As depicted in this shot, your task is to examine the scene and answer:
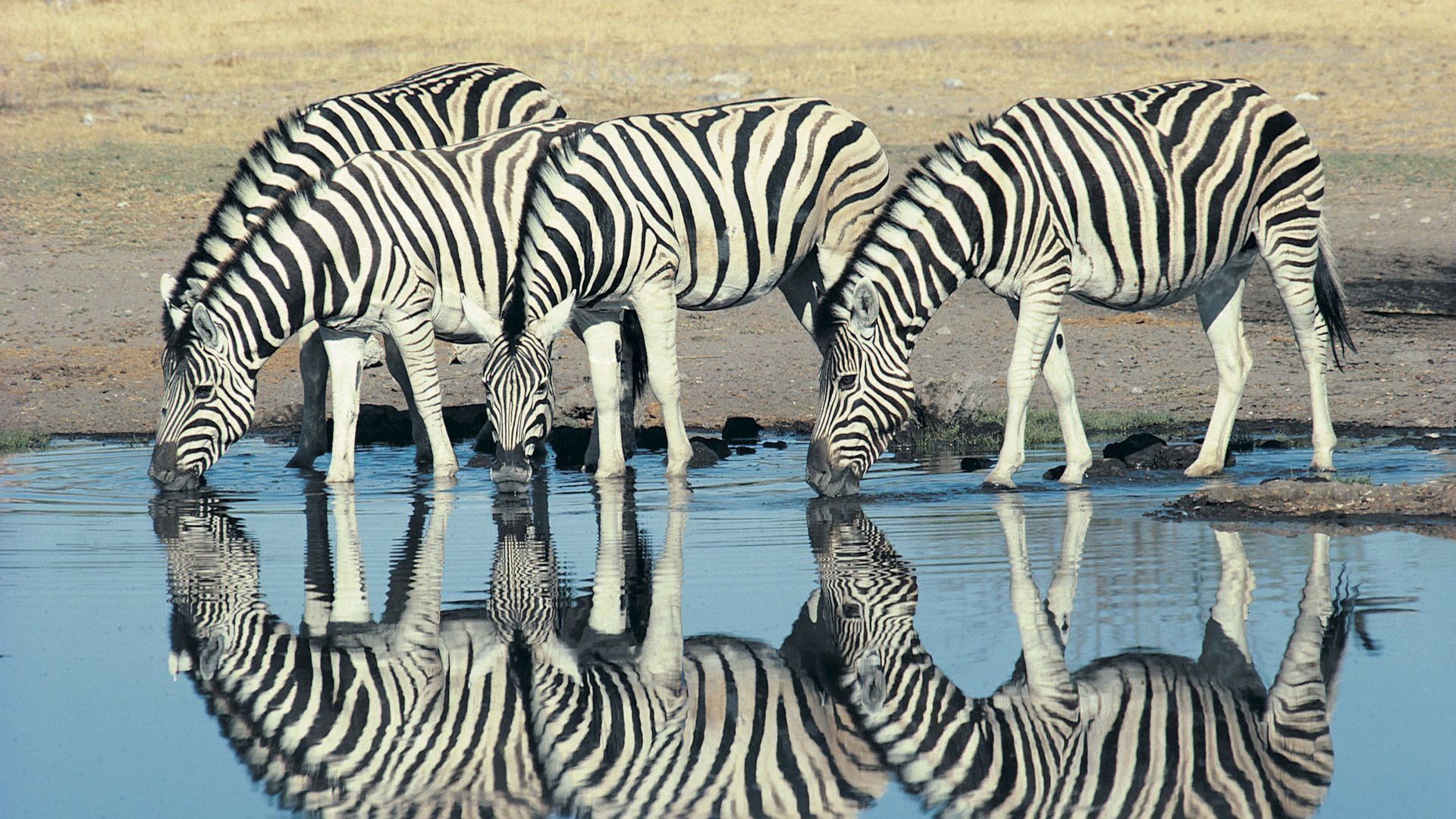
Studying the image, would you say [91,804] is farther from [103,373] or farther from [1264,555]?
[103,373]

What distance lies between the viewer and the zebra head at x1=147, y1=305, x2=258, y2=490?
9422mm

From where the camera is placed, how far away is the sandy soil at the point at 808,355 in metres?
12.4

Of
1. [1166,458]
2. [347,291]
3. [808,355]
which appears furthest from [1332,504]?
[808,355]

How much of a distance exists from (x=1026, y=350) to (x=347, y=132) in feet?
15.8

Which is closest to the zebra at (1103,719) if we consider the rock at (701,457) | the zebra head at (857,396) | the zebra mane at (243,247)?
the zebra head at (857,396)

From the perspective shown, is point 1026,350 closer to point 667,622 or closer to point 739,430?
point 739,430

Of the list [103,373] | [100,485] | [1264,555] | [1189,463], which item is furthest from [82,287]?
[1264,555]

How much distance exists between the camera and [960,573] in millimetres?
6758

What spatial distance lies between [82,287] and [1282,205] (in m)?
11.6

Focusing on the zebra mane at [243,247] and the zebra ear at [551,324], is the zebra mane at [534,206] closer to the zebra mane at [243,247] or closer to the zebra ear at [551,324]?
the zebra ear at [551,324]

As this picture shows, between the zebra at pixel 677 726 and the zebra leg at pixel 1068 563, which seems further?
the zebra leg at pixel 1068 563

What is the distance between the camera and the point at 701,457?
10344mm

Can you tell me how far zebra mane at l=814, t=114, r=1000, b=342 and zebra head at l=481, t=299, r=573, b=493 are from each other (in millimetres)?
1525

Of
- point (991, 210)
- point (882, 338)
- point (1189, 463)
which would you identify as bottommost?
point (1189, 463)
